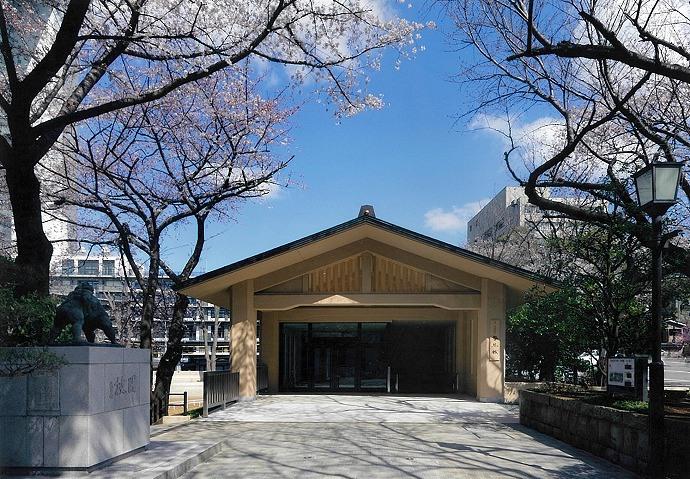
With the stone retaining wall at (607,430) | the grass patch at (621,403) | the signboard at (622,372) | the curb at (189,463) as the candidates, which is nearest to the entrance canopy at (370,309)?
the stone retaining wall at (607,430)

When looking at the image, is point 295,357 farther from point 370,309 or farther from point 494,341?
point 494,341

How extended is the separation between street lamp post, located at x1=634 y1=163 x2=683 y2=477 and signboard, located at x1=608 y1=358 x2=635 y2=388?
2117 millimetres

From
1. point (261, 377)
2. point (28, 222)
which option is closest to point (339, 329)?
point (261, 377)

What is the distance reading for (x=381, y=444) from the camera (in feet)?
35.8

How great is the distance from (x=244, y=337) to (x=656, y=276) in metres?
12.8

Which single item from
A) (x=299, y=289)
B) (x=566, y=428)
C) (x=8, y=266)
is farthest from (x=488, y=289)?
(x=8, y=266)

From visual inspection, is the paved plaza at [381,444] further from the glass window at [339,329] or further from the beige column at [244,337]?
→ the glass window at [339,329]

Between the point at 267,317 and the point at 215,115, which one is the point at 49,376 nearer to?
the point at 215,115

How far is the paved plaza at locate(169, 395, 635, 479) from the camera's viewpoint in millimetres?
8695

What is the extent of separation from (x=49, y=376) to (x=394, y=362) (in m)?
15.6

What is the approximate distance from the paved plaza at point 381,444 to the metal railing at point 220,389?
0.34 m

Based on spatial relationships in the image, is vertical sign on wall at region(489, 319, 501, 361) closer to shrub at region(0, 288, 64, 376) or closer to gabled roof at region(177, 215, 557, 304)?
gabled roof at region(177, 215, 557, 304)

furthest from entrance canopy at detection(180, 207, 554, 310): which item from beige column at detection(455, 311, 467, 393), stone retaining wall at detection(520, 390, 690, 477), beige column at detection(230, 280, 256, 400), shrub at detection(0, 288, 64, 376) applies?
shrub at detection(0, 288, 64, 376)

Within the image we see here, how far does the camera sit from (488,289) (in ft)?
60.3
